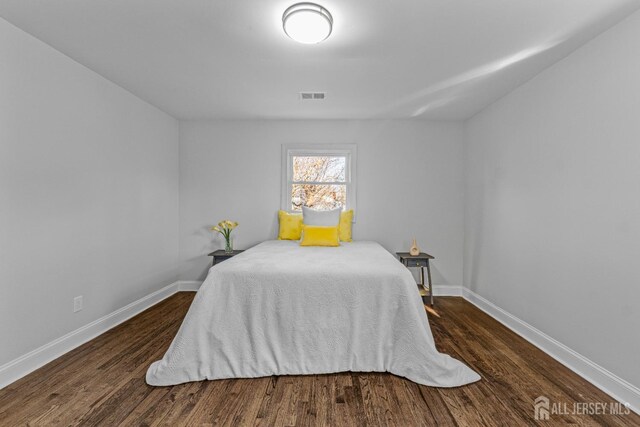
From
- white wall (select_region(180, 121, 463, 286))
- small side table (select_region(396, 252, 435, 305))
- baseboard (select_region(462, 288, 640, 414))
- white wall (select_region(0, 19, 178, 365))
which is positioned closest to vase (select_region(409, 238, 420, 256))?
small side table (select_region(396, 252, 435, 305))

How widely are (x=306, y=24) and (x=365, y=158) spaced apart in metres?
2.53

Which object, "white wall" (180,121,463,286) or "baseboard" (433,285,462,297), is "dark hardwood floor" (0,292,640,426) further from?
"white wall" (180,121,463,286)

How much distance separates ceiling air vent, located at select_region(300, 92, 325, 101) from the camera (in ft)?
11.0

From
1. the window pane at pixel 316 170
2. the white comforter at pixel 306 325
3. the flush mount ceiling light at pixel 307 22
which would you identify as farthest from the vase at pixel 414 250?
the flush mount ceiling light at pixel 307 22

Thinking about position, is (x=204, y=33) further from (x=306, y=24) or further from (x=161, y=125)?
(x=161, y=125)

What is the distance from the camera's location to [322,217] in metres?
3.96

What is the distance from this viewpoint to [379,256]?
287 cm

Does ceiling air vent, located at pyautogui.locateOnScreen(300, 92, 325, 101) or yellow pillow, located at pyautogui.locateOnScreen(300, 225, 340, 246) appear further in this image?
yellow pillow, located at pyautogui.locateOnScreen(300, 225, 340, 246)

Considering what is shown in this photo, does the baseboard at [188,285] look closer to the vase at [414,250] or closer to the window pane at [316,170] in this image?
the window pane at [316,170]

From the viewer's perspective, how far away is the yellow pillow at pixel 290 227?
4117 millimetres

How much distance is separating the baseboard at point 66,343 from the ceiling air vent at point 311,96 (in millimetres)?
2848

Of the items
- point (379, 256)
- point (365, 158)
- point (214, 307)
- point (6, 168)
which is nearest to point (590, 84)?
point (379, 256)

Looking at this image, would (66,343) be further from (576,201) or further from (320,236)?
(576,201)

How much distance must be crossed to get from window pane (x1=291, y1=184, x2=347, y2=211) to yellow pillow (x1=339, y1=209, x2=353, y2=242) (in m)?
0.27
